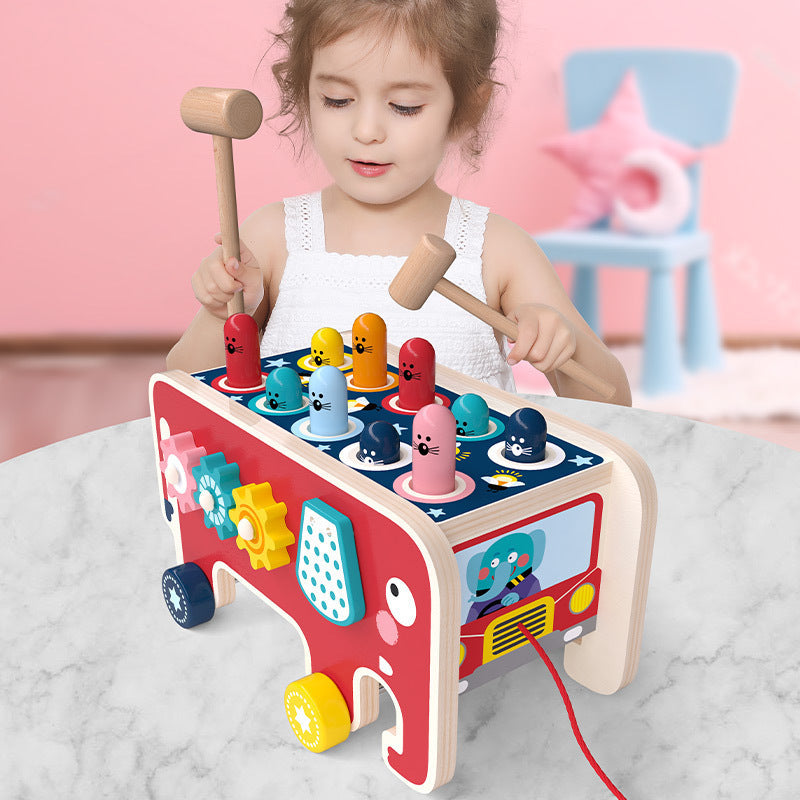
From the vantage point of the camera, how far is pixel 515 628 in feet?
1.82

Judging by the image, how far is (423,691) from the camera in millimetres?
505

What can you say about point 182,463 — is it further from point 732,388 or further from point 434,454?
point 732,388

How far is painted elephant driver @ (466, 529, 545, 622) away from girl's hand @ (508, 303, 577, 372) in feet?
0.62

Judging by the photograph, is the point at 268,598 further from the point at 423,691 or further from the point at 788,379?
the point at 788,379

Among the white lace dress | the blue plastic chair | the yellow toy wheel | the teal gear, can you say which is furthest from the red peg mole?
the blue plastic chair

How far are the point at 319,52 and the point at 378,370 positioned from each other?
1.14 feet

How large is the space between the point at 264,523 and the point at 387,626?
107 mm

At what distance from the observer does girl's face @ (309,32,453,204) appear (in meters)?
0.82

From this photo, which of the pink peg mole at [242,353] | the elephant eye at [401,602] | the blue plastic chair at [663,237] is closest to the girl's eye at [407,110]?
the pink peg mole at [242,353]

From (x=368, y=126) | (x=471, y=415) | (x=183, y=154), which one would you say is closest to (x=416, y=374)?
(x=471, y=415)

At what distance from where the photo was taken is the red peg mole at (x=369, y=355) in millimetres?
669

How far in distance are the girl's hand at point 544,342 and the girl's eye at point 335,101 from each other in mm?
287

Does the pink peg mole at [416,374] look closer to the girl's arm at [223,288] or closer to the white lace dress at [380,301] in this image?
the girl's arm at [223,288]

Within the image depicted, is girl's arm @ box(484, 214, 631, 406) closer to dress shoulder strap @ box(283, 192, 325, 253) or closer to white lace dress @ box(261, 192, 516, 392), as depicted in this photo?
white lace dress @ box(261, 192, 516, 392)
